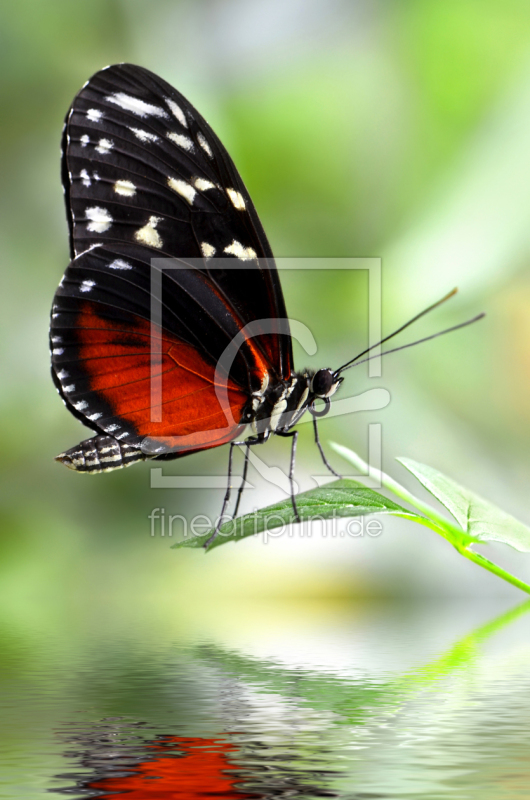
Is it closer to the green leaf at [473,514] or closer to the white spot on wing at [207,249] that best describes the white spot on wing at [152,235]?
the white spot on wing at [207,249]

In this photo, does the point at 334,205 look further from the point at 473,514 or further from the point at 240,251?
the point at 473,514

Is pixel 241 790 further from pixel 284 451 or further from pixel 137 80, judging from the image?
pixel 284 451

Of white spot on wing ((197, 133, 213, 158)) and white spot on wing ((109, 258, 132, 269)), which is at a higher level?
white spot on wing ((197, 133, 213, 158))

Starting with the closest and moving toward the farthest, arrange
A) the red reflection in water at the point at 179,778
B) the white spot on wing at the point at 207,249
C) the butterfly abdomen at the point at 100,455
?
the red reflection in water at the point at 179,778
the butterfly abdomen at the point at 100,455
the white spot on wing at the point at 207,249

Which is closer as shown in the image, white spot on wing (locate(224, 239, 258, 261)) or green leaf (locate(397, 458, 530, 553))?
green leaf (locate(397, 458, 530, 553))

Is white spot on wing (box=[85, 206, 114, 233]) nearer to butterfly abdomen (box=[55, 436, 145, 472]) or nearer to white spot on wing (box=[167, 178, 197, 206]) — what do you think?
white spot on wing (box=[167, 178, 197, 206])

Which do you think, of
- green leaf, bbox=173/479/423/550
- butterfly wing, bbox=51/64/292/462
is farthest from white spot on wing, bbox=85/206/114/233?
green leaf, bbox=173/479/423/550

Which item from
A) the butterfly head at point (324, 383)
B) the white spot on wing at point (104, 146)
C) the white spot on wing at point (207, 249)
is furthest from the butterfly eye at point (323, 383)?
the white spot on wing at point (104, 146)

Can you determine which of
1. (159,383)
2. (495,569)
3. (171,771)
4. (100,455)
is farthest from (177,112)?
(171,771)
